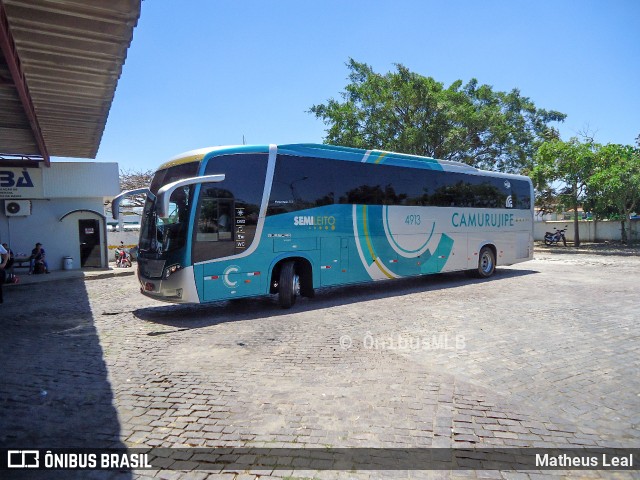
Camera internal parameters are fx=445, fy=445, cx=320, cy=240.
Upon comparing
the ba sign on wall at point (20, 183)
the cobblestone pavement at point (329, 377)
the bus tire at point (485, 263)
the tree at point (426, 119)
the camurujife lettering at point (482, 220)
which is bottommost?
the cobblestone pavement at point (329, 377)

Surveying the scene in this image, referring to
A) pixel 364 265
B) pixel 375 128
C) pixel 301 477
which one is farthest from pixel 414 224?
pixel 375 128

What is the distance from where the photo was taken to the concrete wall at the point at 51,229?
60.5 feet

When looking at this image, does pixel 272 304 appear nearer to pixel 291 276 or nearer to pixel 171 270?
pixel 291 276

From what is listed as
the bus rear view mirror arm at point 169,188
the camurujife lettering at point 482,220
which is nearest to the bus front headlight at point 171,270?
the bus rear view mirror arm at point 169,188

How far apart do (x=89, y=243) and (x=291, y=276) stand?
14260mm

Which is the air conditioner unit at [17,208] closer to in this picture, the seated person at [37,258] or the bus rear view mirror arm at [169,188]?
the seated person at [37,258]

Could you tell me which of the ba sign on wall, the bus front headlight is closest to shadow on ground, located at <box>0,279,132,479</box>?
the bus front headlight

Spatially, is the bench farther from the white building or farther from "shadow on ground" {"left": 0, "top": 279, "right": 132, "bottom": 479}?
"shadow on ground" {"left": 0, "top": 279, "right": 132, "bottom": 479}

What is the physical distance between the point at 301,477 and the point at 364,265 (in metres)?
8.36

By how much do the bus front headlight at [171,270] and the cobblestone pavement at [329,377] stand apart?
0.98 m

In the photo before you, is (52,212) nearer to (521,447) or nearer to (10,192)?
(10,192)

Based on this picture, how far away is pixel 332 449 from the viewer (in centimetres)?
362

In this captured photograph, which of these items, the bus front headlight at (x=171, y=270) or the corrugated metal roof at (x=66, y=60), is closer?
the corrugated metal roof at (x=66, y=60)

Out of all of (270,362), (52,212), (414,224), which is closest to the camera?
(270,362)
